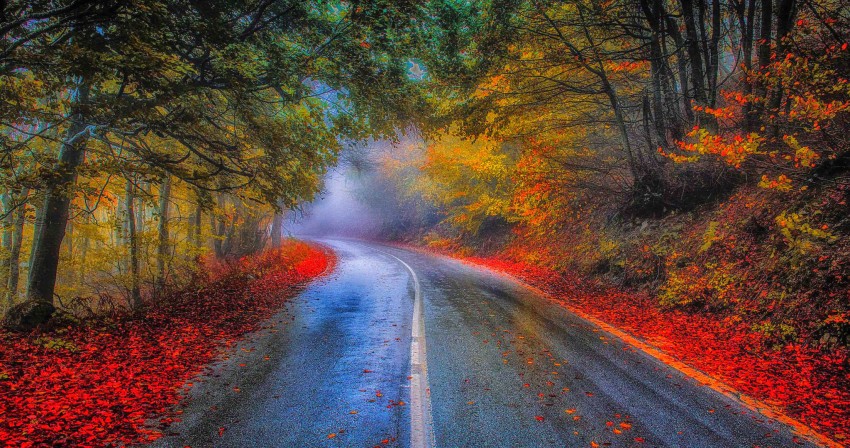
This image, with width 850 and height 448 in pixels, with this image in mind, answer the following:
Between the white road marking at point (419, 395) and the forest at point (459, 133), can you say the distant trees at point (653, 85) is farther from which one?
the white road marking at point (419, 395)

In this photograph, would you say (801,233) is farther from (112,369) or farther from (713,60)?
(112,369)

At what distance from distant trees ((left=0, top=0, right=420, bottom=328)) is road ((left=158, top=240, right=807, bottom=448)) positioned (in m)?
3.23

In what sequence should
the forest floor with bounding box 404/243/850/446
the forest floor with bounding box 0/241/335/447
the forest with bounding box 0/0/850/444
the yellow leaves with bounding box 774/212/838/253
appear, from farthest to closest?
the yellow leaves with bounding box 774/212/838/253 → the forest with bounding box 0/0/850/444 → the forest floor with bounding box 404/243/850/446 → the forest floor with bounding box 0/241/335/447

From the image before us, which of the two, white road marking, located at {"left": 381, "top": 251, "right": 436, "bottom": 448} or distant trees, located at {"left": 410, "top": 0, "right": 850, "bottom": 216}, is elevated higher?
distant trees, located at {"left": 410, "top": 0, "right": 850, "bottom": 216}

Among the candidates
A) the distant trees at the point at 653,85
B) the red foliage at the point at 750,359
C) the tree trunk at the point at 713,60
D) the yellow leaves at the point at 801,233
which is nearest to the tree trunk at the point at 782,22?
the distant trees at the point at 653,85

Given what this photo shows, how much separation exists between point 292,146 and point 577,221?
40.7 feet

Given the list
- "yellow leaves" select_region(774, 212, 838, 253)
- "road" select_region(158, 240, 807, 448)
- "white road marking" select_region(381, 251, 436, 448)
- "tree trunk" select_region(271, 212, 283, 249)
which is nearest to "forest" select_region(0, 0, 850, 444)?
"yellow leaves" select_region(774, 212, 838, 253)

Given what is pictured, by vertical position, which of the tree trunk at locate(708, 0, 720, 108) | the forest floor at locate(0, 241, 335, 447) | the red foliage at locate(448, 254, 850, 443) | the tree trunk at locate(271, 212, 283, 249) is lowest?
the forest floor at locate(0, 241, 335, 447)

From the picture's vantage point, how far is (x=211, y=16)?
5.86 metres

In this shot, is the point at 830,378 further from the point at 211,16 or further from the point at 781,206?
the point at 211,16

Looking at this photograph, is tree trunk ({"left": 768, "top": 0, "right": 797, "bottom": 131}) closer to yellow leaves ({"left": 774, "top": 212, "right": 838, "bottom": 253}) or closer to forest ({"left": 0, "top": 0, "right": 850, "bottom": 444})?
forest ({"left": 0, "top": 0, "right": 850, "bottom": 444})

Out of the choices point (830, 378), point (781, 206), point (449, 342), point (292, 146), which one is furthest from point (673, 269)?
point (292, 146)

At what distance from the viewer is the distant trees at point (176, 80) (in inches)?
189

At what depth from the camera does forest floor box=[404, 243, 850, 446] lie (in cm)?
416
